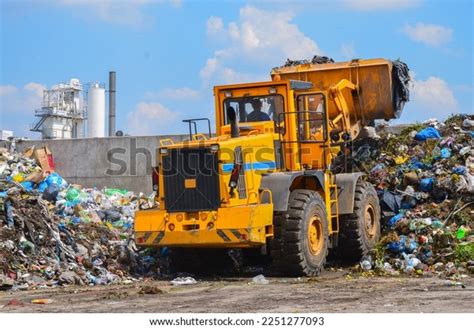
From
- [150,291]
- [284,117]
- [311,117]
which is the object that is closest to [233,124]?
[284,117]

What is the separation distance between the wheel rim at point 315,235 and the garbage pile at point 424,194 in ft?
2.92

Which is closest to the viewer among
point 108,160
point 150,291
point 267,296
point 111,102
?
point 267,296

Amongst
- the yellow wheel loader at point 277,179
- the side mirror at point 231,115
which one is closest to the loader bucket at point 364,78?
the yellow wheel loader at point 277,179

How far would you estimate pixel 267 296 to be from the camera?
30.2ft

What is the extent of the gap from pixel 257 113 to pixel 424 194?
137 inches

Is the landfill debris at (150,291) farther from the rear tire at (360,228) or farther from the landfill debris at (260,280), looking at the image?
the rear tire at (360,228)

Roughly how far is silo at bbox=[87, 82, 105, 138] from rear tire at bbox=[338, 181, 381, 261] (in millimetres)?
28638

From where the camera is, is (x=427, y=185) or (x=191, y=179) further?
(x=427, y=185)

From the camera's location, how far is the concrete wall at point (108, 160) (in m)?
19.1

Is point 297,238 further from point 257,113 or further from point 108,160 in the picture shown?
point 108,160

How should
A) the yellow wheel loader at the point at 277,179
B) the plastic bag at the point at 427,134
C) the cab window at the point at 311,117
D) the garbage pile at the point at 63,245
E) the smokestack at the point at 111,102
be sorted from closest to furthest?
1. the yellow wheel loader at the point at 277,179
2. the garbage pile at the point at 63,245
3. the cab window at the point at 311,117
4. the plastic bag at the point at 427,134
5. the smokestack at the point at 111,102

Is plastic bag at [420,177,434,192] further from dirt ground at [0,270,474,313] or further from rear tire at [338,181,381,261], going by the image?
dirt ground at [0,270,474,313]

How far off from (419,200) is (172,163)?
4656 millimetres

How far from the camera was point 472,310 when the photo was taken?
757 centimetres
